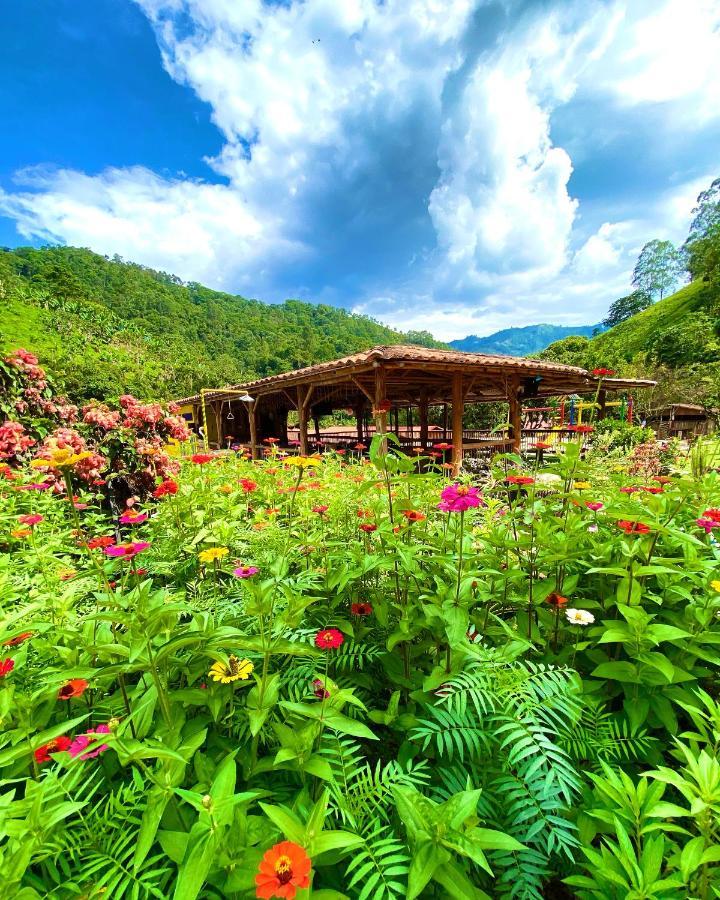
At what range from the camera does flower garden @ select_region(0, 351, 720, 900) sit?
0.73 metres

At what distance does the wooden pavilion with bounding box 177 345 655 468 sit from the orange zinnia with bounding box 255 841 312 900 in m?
2.84

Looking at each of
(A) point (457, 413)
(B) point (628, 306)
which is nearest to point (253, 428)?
(A) point (457, 413)

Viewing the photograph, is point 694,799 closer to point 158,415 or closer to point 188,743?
point 188,743

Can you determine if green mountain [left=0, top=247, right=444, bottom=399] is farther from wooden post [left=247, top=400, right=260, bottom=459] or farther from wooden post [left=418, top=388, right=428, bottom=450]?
wooden post [left=418, top=388, right=428, bottom=450]

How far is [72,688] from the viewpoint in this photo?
96 cm

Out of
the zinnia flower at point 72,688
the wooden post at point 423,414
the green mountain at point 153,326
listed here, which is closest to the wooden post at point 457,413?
the wooden post at point 423,414

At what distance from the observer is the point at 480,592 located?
4.60 feet

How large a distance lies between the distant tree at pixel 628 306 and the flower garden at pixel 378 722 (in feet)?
231

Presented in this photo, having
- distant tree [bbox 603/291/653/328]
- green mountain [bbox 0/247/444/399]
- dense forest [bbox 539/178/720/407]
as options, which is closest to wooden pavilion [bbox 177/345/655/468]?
green mountain [bbox 0/247/444/399]

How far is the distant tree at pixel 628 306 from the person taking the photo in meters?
56.6

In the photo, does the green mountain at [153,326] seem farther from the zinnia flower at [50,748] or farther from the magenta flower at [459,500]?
the magenta flower at [459,500]

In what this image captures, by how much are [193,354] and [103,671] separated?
45.4 metres

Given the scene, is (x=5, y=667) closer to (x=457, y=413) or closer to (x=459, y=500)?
(x=459, y=500)

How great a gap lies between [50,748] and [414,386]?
481 inches
